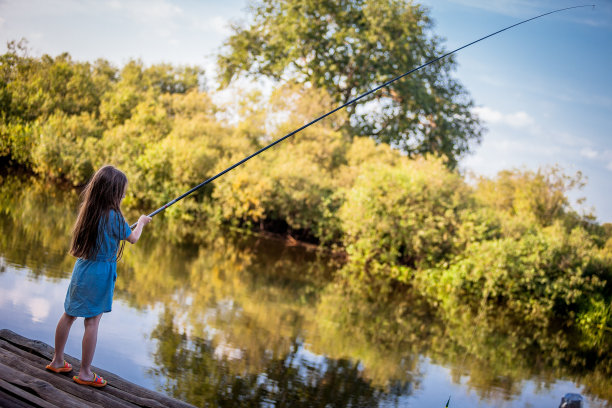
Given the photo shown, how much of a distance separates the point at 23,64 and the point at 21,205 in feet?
30.2

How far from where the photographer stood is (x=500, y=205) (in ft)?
64.9

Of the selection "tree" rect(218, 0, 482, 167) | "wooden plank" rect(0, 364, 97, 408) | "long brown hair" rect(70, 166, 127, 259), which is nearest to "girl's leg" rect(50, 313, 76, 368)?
"wooden plank" rect(0, 364, 97, 408)

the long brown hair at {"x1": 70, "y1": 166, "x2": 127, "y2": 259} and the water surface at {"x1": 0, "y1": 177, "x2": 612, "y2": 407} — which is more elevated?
the long brown hair at {"x1": 70, "y1": 166, "x2": 127, "y2": 259}

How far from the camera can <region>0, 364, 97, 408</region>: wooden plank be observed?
8.93 ft

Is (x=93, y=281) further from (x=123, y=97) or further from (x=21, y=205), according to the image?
(x=123, y=97)

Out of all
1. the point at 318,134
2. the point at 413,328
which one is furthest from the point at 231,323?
the point at 318,134

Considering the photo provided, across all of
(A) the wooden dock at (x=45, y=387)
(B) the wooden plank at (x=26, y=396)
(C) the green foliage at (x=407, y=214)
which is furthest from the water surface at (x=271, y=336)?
(C) the green foliage at (x=407, y=214)

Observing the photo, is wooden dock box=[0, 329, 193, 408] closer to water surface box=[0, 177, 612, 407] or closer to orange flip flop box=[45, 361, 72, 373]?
orange flip flop box=[45, 361, 72, 373]

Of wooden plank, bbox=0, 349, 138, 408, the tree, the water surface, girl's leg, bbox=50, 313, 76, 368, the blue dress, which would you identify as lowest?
the water surface

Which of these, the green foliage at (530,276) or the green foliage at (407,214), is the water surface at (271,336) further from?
the green foliage at (407,214)

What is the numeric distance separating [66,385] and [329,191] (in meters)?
15.1

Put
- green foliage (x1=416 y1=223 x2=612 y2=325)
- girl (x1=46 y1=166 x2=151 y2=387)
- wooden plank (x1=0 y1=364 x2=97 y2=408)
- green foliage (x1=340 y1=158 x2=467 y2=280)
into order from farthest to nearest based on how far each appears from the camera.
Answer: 1. green foliage (x1=340 y1=158 x2=467 y2=280)
2. green foliage (x1=416 y1=223 x2=612 y2=325)
3. girl (x1=46 y1=166 x2=151 y2=387)
4. wooden plank (x1=0 y1=364 x2=97 y2=408)

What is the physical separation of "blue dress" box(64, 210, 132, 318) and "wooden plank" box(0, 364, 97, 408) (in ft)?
1.31

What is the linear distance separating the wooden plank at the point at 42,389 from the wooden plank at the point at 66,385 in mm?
70
